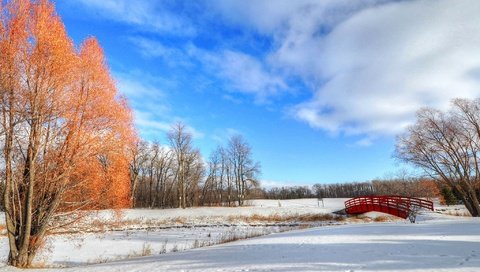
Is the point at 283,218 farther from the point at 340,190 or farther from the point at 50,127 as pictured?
the point at 340,190

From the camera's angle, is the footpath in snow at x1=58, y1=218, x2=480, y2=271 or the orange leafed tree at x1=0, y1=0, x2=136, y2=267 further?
the orange leafed tree at x1=0, y1=0, x2=136, y2=267

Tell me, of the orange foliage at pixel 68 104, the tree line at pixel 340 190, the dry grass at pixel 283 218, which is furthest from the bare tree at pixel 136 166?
the tree line at pixel 340 190

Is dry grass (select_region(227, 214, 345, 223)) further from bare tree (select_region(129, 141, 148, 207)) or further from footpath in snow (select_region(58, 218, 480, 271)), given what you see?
footpath in snow (select_region(58, 218, 480, 271))

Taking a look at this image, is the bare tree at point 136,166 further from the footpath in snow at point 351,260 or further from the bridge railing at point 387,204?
the footpath in snow at point 351,260

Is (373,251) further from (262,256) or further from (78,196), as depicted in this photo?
(78,196)

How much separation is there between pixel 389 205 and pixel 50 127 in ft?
96.9

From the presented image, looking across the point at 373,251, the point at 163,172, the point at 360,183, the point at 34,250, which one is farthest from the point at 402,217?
the point at 360,183

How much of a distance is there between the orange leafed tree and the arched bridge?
23371 millimetres

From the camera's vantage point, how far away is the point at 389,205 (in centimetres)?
3150

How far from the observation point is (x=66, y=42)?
1262 cm

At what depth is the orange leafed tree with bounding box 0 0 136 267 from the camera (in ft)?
37.8

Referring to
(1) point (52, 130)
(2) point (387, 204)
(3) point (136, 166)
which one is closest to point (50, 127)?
(1) point (52, 130)

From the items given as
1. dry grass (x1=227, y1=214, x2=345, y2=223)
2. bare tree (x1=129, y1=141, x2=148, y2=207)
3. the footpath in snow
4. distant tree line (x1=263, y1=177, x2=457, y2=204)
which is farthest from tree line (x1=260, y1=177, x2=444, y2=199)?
the footpath in snow

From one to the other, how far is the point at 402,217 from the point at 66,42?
96.3 feet
